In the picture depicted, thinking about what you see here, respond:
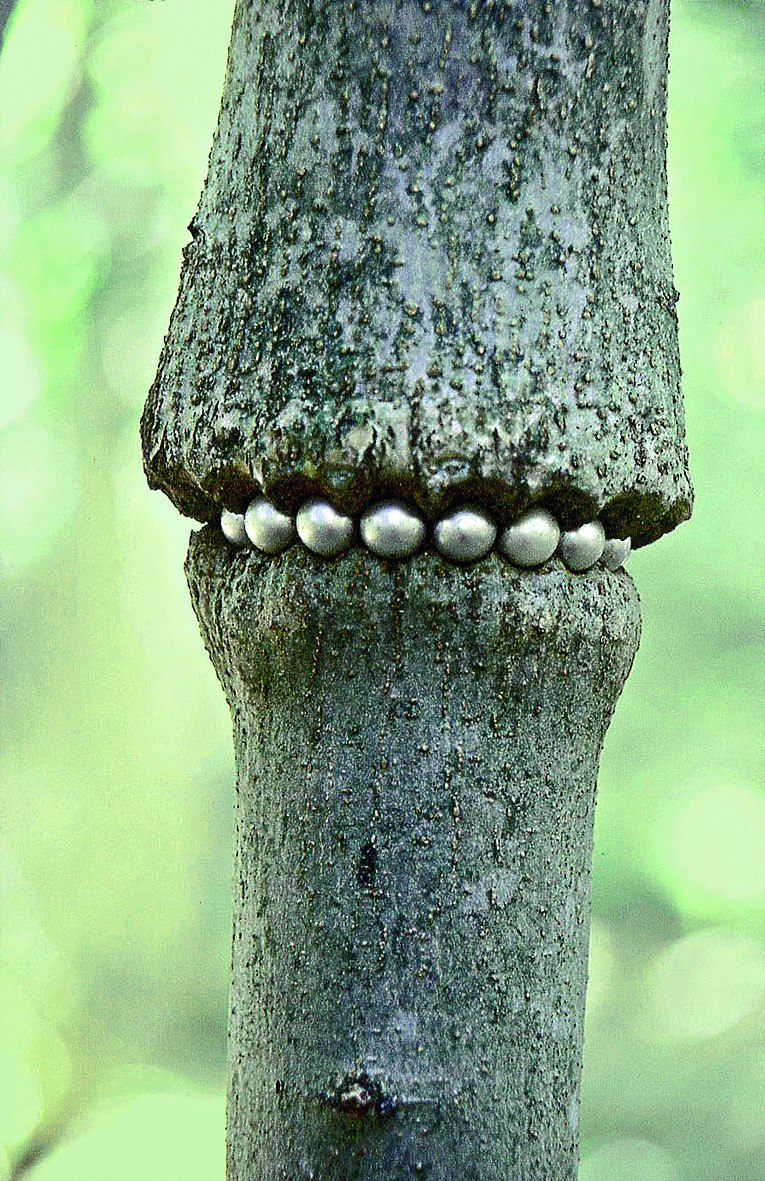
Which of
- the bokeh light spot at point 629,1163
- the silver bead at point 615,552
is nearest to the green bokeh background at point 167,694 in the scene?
the bokeh light spot at point 629,1163

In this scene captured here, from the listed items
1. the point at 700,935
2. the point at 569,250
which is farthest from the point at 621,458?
the point at 700,935

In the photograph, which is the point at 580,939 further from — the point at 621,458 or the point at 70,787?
the point at 70,787

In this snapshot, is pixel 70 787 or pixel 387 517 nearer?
pixel 387 517

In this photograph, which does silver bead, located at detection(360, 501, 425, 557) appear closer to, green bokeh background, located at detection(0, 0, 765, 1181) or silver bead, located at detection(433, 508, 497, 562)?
silver bead, located at detection(433, 508, 497, 562)

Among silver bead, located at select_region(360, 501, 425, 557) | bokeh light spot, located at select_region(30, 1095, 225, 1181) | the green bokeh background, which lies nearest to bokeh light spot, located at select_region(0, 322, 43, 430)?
the green bokeh background

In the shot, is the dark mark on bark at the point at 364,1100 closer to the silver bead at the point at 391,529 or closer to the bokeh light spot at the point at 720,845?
the silver bead at the point at 391,529

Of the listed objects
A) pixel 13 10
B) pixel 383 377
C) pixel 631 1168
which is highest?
pixel 13 10

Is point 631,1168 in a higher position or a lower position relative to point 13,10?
lower
